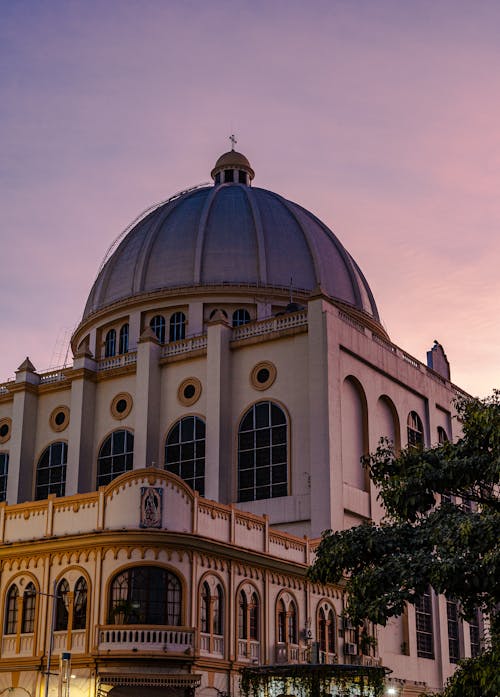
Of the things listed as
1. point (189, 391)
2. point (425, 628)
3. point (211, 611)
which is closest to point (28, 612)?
point (211, 611)

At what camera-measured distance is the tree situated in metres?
18.7

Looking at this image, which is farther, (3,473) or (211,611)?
(3,473)

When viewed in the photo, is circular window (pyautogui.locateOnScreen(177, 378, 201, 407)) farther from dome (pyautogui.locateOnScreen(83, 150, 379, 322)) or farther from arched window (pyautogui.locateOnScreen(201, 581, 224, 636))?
arched window (pyautogui.locateOnScreen(201, 581, 224, 636))

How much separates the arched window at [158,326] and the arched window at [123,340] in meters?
2.03

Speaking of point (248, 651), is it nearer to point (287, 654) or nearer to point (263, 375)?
point (287, 654)

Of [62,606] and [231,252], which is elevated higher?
[231,252]

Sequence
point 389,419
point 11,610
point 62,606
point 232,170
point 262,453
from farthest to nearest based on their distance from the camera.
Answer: point 232,170, point 389,419, point 262,453, point 11,610, point 62,606

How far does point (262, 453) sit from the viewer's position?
48.1 m

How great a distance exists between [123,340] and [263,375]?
14.9 m

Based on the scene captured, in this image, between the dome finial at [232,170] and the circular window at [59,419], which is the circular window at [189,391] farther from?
the dome finial at [232,170]

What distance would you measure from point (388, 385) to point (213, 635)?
2272cm

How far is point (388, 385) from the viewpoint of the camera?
171ft

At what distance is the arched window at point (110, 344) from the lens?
Answer: 62031 millimetres

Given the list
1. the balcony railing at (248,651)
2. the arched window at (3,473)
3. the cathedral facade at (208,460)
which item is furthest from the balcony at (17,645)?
the arched window at (3,473)
